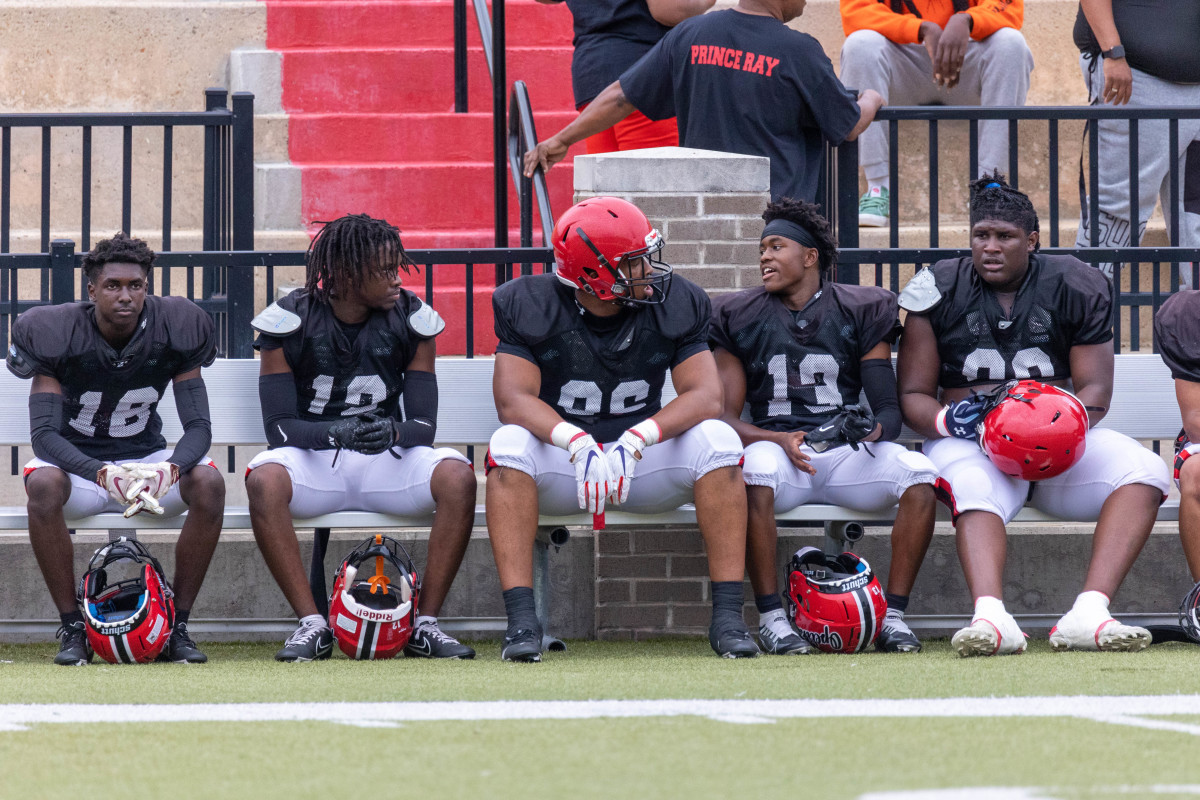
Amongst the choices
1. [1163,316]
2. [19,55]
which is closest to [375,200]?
[19,55]

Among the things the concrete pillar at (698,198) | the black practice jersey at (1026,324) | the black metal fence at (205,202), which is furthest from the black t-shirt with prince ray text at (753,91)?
the black metal fence at (205,202)

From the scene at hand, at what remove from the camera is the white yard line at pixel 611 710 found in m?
3.69

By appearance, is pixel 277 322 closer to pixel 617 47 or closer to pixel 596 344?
pixel 596 344

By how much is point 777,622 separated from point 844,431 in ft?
2.27

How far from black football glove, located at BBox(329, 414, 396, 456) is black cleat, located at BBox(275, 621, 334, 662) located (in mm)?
599

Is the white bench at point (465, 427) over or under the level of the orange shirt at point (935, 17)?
under

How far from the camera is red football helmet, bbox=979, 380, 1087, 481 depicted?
5180 mm

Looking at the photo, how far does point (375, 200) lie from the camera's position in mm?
8367

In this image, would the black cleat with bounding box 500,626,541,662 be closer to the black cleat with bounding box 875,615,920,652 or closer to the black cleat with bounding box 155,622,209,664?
the black cleat with bounding box 155,622,209,664

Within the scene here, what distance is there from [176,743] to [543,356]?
2301 mm

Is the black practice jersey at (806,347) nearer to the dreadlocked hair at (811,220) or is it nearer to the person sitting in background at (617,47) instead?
the dreadlocked hair at (811,220)

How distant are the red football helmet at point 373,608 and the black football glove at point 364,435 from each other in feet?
1.14

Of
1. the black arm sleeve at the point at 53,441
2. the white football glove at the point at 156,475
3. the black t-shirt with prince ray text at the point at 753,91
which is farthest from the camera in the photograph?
the black t-shirt with prince ray text at the point at 753,91

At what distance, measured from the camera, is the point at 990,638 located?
4.78m
